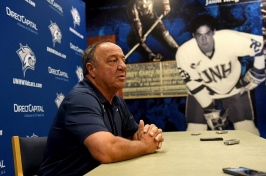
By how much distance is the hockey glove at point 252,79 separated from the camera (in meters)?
4.66

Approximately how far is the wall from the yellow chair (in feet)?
2.58

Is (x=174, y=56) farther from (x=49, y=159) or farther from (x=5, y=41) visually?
(x=49, y=159)

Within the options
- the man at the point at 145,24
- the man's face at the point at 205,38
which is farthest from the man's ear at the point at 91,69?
the man's face at the point at 205,38

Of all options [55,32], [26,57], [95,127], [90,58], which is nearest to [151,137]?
[95,127]

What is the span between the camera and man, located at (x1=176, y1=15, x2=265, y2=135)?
4695 millimetres

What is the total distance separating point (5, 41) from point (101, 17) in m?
3.03

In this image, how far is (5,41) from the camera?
244 cm

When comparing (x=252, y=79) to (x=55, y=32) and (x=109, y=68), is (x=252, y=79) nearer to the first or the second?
(x=55, y=32)

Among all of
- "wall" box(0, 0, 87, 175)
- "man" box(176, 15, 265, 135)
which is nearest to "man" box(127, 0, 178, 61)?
"man" box(176, 15, 265, 135)

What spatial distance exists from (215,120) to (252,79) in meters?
0.95

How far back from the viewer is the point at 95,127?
4.15ft

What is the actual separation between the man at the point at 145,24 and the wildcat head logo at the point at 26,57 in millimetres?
2555

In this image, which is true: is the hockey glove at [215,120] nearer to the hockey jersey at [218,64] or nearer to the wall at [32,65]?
the hockey jersey at [218,64]

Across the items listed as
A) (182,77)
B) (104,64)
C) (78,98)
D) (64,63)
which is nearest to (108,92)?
(104,64)
